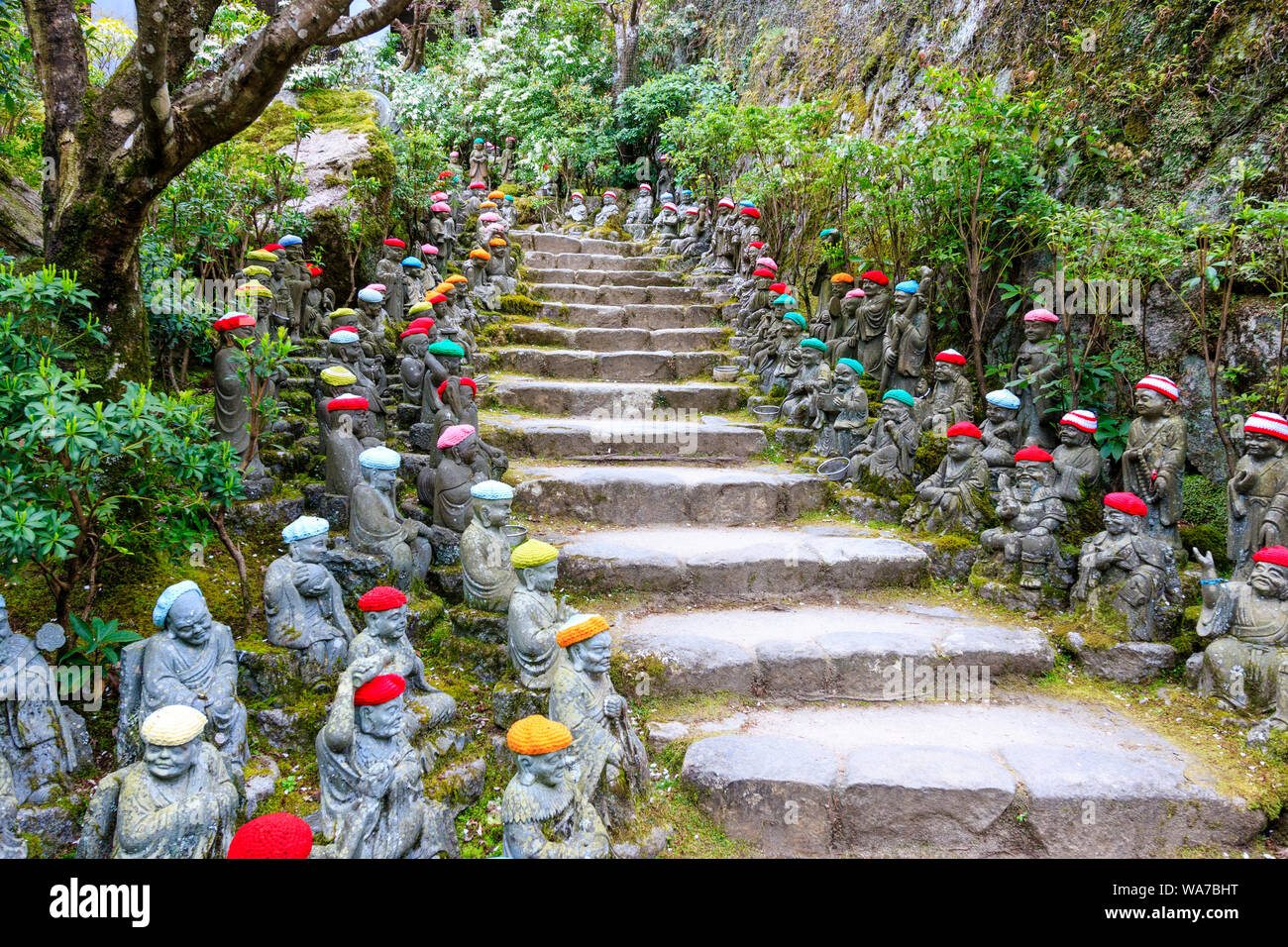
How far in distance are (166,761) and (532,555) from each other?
1.91m

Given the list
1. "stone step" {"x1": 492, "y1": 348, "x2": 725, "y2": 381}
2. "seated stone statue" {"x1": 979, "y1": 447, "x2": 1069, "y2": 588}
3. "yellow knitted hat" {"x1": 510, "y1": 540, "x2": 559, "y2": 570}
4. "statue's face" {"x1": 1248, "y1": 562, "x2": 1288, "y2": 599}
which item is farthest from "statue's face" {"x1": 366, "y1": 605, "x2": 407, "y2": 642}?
"stone step" {"x1": 492, "y1": 348, "x2": 725, "y2": 381}

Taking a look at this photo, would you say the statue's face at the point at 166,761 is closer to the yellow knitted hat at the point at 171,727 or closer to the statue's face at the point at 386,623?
the yellow knitted hat at the point at 171,727

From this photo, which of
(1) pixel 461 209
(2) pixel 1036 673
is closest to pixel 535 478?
(2) pixel 1036 673

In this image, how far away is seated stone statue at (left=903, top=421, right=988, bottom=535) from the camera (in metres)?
6.85

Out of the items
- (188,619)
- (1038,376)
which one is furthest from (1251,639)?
(188,619)

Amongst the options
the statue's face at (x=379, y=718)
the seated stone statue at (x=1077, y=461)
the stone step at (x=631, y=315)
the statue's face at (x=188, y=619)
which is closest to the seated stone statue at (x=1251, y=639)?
the seated stone statue at (x=1077, y=461)

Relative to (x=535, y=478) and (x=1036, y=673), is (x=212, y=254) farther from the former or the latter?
(x=1036, y=673)

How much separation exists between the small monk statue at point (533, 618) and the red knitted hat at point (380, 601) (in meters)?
0.65

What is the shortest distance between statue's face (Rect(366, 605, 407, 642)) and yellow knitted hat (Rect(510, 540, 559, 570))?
666 millimetres

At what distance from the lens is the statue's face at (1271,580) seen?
4.80 metres

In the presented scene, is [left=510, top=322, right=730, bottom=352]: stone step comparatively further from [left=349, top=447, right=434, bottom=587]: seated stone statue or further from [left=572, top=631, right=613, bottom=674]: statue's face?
[left=572, top=631, right=613, bottom=674]: statue's face

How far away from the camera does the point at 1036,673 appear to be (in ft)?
18.1

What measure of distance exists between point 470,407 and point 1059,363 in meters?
5.54

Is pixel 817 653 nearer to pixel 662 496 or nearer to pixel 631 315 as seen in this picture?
pixel 662 496
